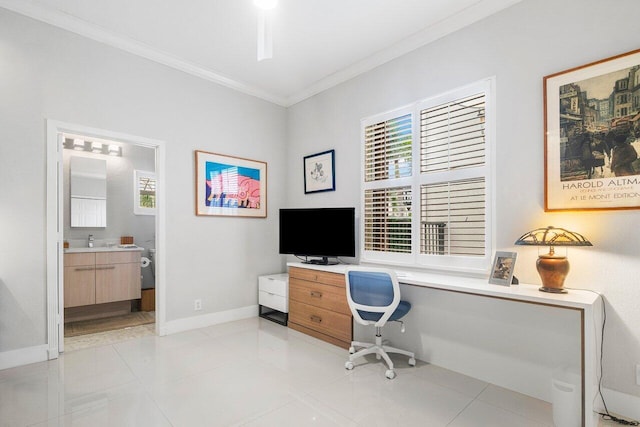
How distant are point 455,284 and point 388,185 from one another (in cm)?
131

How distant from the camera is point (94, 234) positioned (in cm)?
449

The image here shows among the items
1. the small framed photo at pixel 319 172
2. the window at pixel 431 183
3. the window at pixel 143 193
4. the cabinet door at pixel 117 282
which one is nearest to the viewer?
the window at pixel 431 183

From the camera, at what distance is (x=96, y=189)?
450 centimetres

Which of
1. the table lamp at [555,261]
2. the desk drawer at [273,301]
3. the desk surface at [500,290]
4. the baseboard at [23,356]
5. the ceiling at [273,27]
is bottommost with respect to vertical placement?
the baseboard at [23,356]

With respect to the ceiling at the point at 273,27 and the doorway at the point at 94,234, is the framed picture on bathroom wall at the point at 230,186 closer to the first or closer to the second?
the doorway at the point at 94,234

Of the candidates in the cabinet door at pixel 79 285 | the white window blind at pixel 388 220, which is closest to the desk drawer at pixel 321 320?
the white window blind at pixel 388 220

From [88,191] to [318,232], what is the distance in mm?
3399

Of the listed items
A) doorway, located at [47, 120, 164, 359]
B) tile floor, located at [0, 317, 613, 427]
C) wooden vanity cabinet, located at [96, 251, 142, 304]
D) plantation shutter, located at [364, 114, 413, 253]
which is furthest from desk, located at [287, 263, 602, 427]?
wooden vanity cabinet, located at [96, 251, 142, 304]

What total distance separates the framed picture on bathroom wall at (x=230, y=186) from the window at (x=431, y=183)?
156 cm

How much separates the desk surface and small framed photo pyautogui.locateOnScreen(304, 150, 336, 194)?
5.21ft

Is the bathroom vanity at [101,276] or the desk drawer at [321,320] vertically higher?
the bathroom vanity at [101,276]

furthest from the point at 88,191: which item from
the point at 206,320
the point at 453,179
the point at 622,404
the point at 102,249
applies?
the point at 622,404

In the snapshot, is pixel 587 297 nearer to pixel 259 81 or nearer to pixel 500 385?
pixel 500 385

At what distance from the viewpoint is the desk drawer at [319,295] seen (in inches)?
125
